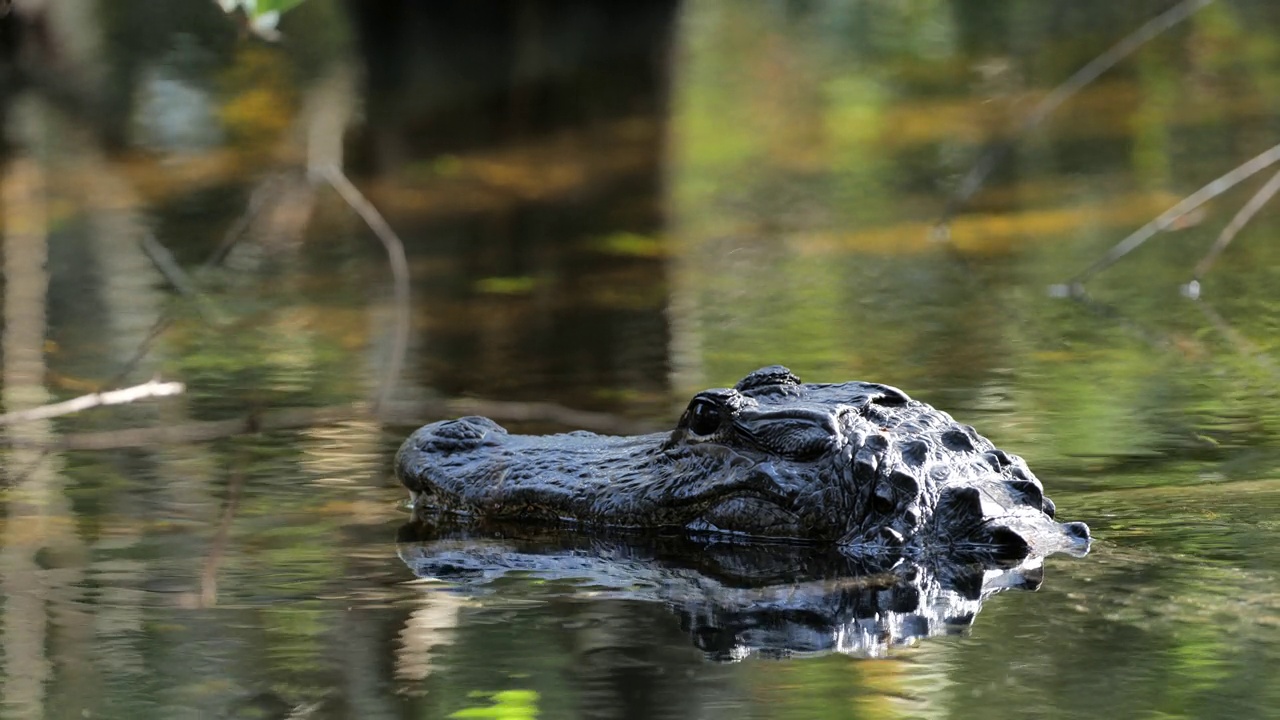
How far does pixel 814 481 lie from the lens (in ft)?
17.7

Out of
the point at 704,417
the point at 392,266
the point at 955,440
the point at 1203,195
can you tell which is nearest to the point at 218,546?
the point at 704,417

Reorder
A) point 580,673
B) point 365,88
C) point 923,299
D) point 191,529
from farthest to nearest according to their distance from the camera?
point 365,88, point 923,299, point 191,529, point 580,673

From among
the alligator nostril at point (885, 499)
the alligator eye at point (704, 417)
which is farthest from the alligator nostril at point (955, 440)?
the alligator eye at point (704, 417)

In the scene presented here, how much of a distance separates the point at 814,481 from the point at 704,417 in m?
0.35

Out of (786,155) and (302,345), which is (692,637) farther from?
(786,155)

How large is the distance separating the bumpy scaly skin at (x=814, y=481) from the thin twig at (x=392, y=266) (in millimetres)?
695

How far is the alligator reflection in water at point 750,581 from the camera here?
15.0 feet

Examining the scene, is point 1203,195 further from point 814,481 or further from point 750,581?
point 750,581

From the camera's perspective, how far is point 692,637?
4562mm

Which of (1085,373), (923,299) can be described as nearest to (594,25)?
(923,299)

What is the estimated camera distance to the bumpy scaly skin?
5.30 meters

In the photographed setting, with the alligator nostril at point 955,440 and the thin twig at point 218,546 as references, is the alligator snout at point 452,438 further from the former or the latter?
the alligator nostril at point 955,440

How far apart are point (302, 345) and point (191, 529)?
124 inches

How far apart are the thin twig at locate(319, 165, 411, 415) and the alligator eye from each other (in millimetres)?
825
